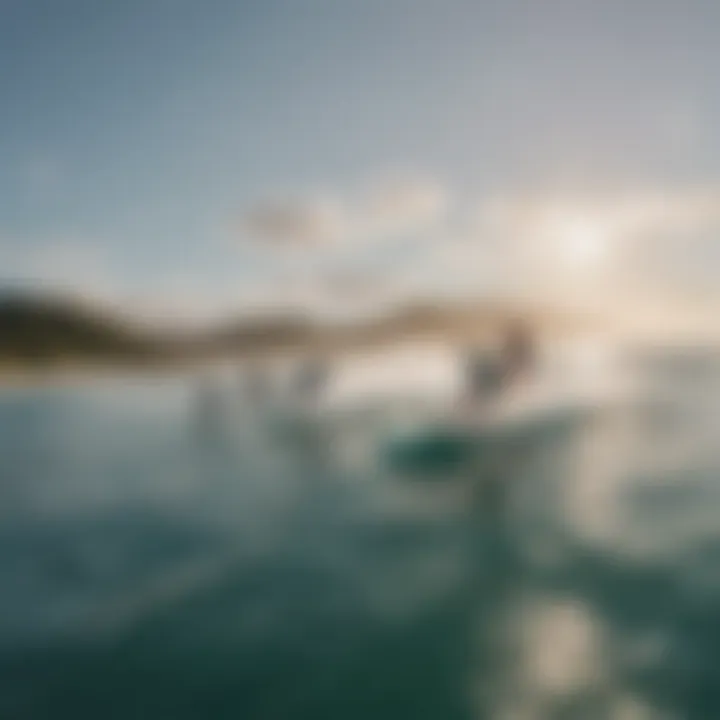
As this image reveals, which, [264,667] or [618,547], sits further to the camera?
[618,547]

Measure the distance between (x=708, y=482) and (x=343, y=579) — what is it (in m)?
2.85

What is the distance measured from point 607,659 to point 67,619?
2808mm

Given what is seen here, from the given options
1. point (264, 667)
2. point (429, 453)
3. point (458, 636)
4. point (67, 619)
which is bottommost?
point (458, 636)

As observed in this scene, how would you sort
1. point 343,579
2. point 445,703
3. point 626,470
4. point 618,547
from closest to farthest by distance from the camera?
point 445,703
point 343,579
point 618,547
point 626,470

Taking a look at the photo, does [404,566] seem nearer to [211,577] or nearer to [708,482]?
[211,577]

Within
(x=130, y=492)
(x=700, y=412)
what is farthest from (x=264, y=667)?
(x=700, y=412)

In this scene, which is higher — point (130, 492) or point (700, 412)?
point (130, 492)

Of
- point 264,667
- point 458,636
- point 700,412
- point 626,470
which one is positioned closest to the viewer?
point 264,667

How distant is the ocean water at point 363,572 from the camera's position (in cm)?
298

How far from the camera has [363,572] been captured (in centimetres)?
393


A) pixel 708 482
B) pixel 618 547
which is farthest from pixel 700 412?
pixel 618 547

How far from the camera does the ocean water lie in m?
2.98

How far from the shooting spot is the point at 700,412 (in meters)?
5.91

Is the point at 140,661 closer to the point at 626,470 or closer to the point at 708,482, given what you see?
the point at 626,470
